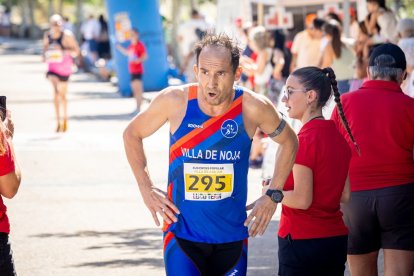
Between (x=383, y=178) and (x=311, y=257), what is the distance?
103 centimetres

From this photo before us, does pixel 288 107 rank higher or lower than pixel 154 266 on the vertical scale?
higher

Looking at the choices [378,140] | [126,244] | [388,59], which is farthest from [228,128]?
[126,244]

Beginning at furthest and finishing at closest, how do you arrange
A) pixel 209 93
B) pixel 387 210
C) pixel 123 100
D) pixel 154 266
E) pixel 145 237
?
pixel 123 100
pixel 145 237
pixel 154 266
pixel 387 210
pixel 209 93

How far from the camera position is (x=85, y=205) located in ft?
39.4

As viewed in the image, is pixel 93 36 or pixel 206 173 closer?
pixel 206 173

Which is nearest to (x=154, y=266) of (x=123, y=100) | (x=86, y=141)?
(x=86, y=141)

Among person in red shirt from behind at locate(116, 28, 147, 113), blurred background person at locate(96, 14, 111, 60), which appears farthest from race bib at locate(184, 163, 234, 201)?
blurred background person at locate(96, 14, 111, 60)

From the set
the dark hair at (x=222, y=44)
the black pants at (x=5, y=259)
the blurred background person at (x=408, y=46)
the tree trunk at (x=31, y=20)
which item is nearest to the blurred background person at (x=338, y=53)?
the blurred background person at (x=408, y=46)

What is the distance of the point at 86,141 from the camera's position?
58.3ft

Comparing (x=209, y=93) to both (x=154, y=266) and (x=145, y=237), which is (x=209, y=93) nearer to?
(x=154, y=266)

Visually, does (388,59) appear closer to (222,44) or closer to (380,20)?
(222,44)

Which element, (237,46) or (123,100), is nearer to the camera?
(237,46)

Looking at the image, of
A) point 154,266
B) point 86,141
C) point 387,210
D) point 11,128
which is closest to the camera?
point 11,128

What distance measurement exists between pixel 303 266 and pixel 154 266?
11.3 ft
